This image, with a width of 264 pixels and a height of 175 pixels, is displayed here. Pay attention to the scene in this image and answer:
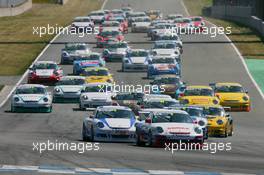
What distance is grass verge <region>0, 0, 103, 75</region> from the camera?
7069 centimetres

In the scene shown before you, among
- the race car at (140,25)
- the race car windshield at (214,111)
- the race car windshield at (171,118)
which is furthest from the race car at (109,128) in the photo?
the race car at (140,25)

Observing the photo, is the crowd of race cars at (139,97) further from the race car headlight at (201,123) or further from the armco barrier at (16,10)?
the armco barrier at (16,10)

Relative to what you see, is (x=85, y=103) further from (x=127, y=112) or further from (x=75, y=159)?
(x=75, y=159)

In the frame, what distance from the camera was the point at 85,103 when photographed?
45.9 metres

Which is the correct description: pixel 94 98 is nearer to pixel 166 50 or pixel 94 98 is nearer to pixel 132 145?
pixel 132 145

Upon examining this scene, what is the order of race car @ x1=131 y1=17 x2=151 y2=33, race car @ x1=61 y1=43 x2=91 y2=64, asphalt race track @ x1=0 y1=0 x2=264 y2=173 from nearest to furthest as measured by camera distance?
asphalt race track @ x1=0 y1=0 x2=264 y2=173
race car @ x1=61 y1=43 x2=91 y2=64
race car @ x1=131 y1=17 x2=151 y2=33

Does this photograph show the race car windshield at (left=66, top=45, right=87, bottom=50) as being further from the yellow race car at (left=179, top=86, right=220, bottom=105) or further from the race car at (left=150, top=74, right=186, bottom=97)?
the yellow race car at (left=179, top=86, right=220, bottom=105)

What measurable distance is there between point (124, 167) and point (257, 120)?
753 inches

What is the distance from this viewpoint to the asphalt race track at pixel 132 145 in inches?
1002

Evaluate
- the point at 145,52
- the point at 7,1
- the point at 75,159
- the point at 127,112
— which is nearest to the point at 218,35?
the point at 145,52

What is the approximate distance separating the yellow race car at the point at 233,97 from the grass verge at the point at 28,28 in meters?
19.3

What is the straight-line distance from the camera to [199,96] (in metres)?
45.8

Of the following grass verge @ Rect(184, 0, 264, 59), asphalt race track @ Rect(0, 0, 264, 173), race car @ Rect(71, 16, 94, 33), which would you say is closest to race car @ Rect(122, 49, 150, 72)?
asphalt race track @ Rect(0, 0, 264, 173)

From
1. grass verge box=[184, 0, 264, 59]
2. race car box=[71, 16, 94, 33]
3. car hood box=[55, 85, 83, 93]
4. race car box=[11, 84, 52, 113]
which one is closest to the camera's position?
race car box=[11, 84, 52, 113]
